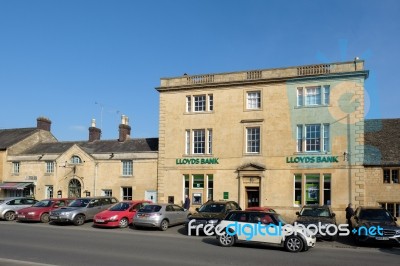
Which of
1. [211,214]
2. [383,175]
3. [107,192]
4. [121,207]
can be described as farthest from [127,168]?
[383,175]

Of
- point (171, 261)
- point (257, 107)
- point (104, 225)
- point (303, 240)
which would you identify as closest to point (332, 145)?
point (257, 107)

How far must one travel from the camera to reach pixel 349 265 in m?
11.6

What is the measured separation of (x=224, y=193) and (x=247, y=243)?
14119 mm

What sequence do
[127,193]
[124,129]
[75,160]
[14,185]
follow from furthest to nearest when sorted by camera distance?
[124,129]
[14,185]
[75,160]
[127,193]

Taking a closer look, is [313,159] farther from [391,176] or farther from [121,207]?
[121,207]

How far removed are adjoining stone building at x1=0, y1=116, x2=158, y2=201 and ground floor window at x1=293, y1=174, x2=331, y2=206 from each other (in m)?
11.2

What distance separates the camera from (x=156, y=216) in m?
20.6

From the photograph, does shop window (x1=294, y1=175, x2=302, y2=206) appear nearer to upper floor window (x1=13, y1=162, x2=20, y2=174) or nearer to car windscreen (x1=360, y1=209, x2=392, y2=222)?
car windscreen (x1=360, y1=209, x2=392, y2=222)

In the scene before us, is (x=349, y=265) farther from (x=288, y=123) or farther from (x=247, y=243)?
(x=288, y=123)

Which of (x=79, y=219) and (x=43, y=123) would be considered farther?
(x=43, y=123)

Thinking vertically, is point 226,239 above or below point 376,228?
below

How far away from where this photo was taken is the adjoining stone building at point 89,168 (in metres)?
32.5

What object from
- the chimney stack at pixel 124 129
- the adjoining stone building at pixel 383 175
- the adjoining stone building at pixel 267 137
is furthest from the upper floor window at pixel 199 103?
the adjoining stone building at pixel 383 175

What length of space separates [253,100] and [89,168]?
15451 mm
